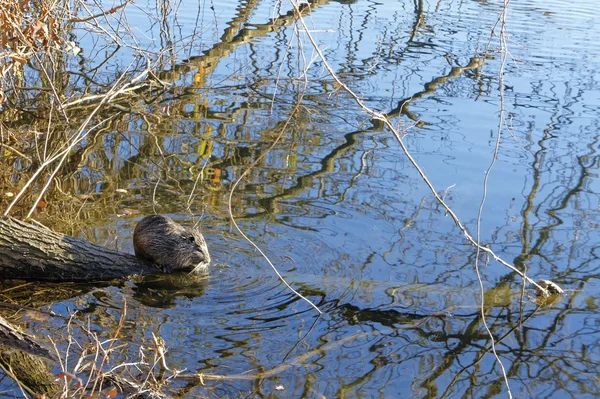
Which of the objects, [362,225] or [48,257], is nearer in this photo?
[48,257]

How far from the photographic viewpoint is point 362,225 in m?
7.49

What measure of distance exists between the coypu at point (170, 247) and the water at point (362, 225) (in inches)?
7.8

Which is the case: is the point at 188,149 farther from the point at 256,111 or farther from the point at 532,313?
the point at 532,313

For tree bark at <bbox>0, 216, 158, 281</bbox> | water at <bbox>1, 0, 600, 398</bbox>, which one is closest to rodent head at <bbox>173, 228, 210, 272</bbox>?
water at <bbox>1, 0, 600, 398</bbox>

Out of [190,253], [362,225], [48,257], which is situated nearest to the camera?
[48,257]

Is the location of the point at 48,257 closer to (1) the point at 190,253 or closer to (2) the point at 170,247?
(2) the point at 170,247

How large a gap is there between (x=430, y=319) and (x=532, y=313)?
84cm

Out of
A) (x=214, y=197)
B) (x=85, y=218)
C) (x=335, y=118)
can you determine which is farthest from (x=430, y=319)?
(x=335, y=118)

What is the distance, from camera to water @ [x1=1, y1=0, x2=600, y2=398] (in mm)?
5273

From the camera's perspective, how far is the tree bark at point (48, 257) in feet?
19.6

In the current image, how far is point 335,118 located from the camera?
35.3 ft

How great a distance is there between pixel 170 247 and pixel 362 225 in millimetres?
1964

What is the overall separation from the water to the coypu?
0.65 feet

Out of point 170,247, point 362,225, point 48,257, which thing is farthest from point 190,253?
point 362,225
